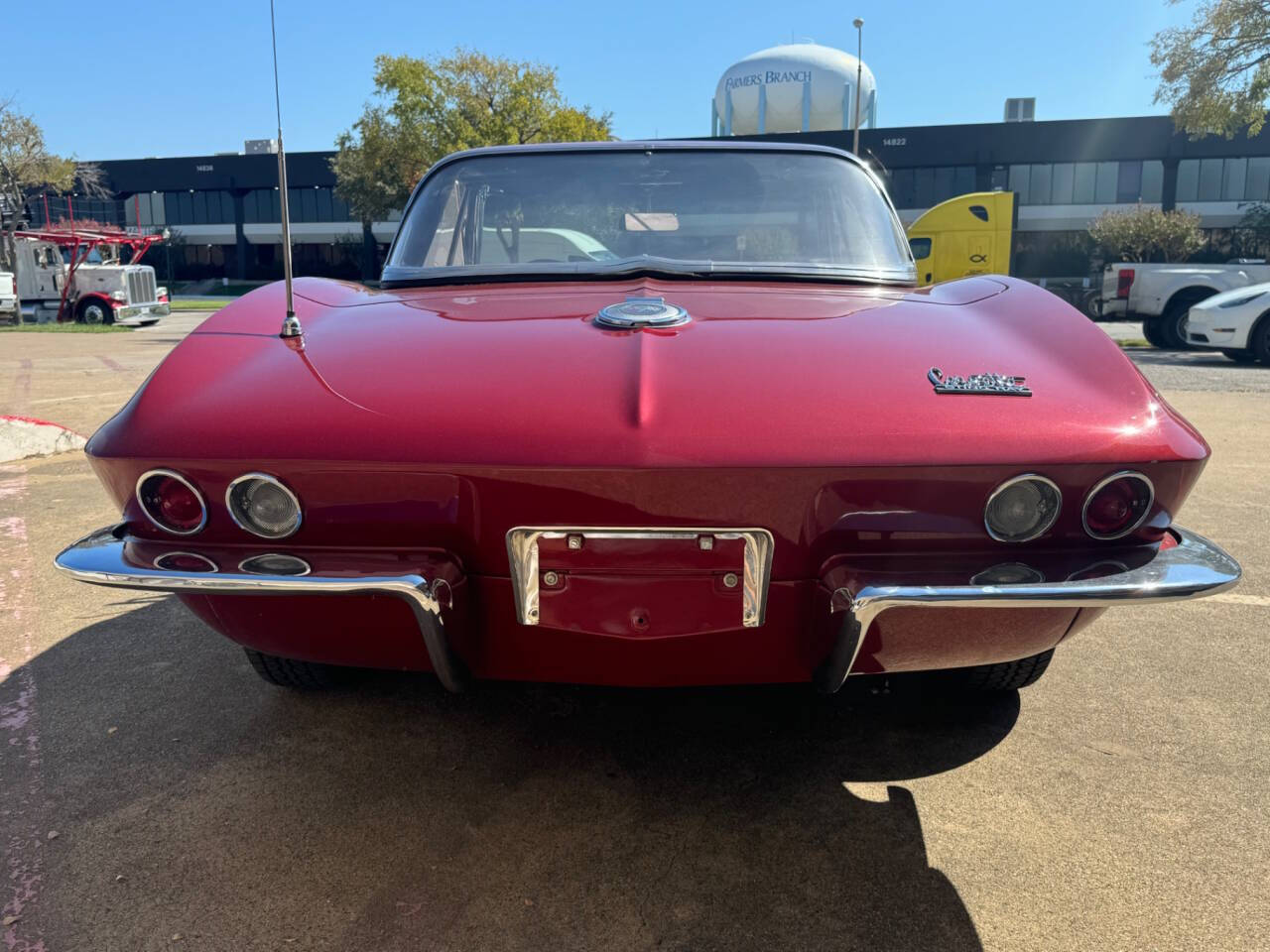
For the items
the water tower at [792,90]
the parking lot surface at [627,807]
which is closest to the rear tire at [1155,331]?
the parking lot surface at [627,807]

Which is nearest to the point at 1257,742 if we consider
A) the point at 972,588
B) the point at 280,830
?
the point at 972,588

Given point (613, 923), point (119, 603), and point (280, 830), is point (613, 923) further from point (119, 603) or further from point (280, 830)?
point (119, 603)

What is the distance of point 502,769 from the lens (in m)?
2.30

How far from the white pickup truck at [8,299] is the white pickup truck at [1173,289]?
23626 mm

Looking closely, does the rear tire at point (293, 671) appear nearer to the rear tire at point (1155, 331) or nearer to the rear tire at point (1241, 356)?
the rear tire at point (1241, 356)

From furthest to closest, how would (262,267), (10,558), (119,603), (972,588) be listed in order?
(262,267) < (10,558) < (119,603) < (972,588)

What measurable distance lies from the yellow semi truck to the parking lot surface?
1542 cm

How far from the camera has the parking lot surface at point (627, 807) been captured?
177 centimetres

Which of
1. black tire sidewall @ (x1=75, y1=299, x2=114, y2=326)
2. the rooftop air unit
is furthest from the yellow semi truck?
the rooftop air unit

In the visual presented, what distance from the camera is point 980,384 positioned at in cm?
182

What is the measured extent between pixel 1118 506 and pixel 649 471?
0.89m

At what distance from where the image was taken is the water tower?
41.7m

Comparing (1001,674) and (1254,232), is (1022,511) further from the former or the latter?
(1254,232)

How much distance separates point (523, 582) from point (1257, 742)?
1.97m
